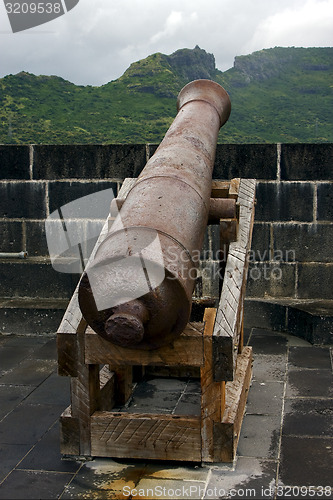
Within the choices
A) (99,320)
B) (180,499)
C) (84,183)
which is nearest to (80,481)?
(180,499)

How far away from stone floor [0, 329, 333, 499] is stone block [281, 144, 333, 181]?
191 centimetres

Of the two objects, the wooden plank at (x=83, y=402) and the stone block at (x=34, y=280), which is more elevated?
the stone block at (x=34, y=280)

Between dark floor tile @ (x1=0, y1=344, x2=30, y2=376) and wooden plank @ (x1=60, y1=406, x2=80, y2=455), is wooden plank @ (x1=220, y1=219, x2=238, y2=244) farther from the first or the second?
dark floor tile @ (x1=0, y1=344, x2=30, y2=376)

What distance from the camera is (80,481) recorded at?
3422mm

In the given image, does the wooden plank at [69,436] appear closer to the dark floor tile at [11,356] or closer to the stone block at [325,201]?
the dark floor tile at [11,356]

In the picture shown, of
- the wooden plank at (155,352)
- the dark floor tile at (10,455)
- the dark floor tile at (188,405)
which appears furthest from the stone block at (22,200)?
the wooden plank at (155,352)

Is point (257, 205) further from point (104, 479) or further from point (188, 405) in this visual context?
point (104, 479)

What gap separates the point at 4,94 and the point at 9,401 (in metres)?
22.6

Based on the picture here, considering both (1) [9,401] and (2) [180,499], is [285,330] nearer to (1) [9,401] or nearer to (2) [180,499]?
(1) [9,401]

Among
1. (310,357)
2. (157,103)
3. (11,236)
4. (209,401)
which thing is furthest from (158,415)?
(157,103)

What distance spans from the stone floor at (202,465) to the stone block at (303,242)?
4.67ft

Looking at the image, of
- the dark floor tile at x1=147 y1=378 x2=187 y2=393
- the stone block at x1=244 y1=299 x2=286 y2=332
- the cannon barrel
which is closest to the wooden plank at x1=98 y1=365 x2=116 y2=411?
the dark floor tile at x1=147 y1=378 x2=187 y2=393

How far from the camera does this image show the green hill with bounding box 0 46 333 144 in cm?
2355

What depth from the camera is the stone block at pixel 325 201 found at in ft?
21.2
